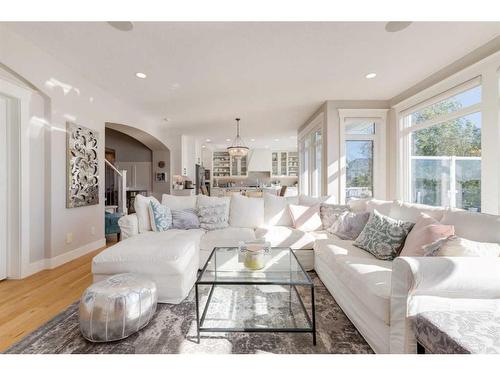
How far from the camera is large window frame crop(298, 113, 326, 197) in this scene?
4.74 m

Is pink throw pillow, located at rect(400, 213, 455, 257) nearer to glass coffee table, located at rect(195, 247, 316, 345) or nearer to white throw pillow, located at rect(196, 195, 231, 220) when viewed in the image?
glass coffee table, located at rect(195, 247, 316, 345)

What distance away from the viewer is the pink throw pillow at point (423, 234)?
5.41 ft

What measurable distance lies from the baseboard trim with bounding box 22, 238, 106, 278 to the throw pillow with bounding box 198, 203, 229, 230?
1.88m

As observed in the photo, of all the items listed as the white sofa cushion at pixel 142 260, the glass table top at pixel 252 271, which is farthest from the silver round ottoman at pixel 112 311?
the glass table top at pixel 252 271

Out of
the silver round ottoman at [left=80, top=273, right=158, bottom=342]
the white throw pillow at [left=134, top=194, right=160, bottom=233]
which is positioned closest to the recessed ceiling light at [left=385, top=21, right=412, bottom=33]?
the silver round ottoman at [left=80, top=273, right=158, bottom=342]

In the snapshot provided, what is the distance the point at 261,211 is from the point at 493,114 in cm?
291

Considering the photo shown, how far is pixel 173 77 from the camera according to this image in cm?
332

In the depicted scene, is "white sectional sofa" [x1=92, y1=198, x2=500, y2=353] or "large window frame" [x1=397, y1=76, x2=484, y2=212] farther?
"large window frame" [x1=397, y1=76, x2=484, y2=212]

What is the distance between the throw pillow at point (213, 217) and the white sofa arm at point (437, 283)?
2278 millimetres

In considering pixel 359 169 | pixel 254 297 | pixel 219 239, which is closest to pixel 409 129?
pixel 359 169

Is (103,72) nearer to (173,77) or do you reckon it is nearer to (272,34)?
(173,77)

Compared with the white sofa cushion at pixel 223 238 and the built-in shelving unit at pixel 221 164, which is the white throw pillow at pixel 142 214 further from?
the built-in shelving unit at pixel 221 164

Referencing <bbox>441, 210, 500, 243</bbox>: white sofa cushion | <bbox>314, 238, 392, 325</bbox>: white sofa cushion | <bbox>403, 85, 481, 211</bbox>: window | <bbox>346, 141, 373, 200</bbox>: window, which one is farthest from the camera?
<bbox>346, 141, 373, 200</bbox>: window
